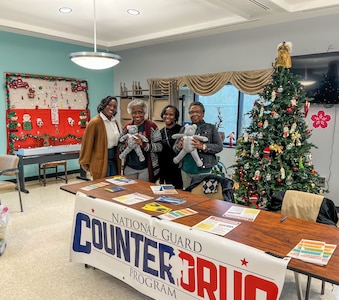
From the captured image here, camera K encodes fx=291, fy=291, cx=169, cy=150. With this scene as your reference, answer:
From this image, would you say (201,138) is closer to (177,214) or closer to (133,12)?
(177,214)

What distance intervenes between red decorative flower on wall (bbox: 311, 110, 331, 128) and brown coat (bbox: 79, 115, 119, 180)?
310 cm

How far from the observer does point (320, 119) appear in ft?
14.1

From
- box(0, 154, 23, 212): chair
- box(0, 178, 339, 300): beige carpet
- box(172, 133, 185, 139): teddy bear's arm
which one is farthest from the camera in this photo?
box(0, 154, 23, 212): chair

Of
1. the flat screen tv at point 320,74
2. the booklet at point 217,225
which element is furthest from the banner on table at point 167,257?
the flat screen tv at point 320,74

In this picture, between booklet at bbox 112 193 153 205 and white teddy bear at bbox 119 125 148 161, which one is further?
white teddy bear at bbox 119 125 148 161

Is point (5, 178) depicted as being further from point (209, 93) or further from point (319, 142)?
point (319, 142)

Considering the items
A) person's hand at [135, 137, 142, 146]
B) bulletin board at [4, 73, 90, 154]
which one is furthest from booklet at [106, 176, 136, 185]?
bulletin board at [4, 73, 90, 154]

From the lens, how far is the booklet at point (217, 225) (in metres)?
1.76

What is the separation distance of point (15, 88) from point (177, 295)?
4974 millimetres

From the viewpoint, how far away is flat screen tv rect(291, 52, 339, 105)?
401cm

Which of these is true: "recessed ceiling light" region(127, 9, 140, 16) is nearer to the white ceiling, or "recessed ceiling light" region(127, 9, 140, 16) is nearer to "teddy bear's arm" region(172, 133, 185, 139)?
the white ceiling

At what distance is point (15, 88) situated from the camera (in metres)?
5.34

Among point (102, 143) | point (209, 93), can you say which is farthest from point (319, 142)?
point (102, 143)

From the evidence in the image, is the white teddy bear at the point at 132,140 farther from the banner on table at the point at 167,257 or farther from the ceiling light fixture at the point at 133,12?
the ceiling light fixture at the point at 133,12
